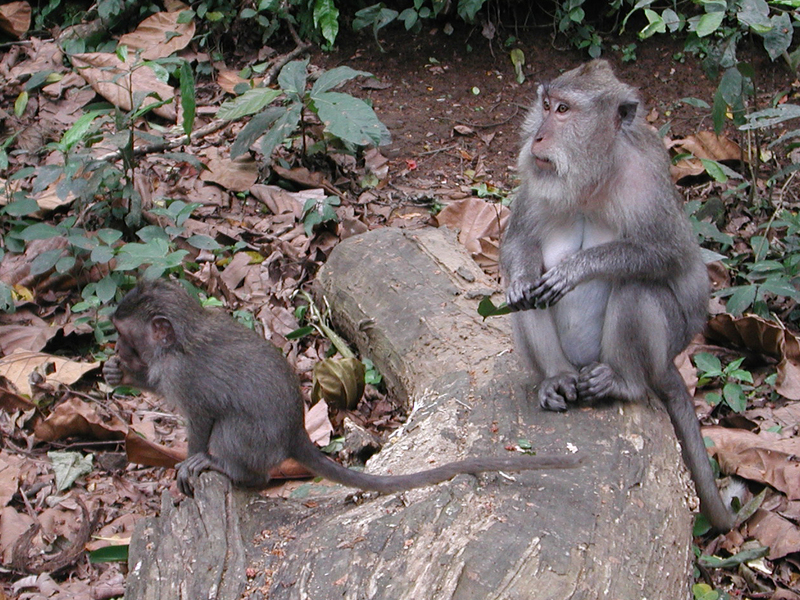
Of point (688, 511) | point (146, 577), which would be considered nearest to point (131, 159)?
point (146, 577)

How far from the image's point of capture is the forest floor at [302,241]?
434 centimetres

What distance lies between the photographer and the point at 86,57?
819 cm

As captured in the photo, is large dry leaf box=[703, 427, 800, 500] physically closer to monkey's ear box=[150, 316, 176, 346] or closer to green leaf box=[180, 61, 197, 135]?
monkey's ear box=[150, 316, 176, 346]

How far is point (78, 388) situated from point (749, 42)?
6.67 m

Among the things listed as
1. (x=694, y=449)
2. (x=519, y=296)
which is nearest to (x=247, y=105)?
(x=519, y=296)

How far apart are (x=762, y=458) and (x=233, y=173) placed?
459 centimetres

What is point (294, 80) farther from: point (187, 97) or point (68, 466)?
point (68, 466)

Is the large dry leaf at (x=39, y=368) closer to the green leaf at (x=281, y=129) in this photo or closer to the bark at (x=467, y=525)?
the bark at (x=467, y=525)

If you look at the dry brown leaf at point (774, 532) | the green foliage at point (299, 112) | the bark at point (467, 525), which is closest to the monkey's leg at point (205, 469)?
the bark at point (467, 525)

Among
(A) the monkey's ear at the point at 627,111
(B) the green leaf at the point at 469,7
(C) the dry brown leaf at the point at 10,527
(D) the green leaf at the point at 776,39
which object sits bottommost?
(C) the dry brown leaf at the point at 10,527

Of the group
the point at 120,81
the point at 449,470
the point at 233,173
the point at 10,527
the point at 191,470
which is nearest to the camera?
the point at 449,470

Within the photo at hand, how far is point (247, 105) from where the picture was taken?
6.36 meters

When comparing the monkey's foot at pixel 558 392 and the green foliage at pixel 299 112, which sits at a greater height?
the green foliage at pixel 299 112

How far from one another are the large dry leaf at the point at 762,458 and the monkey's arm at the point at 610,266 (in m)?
1.27
